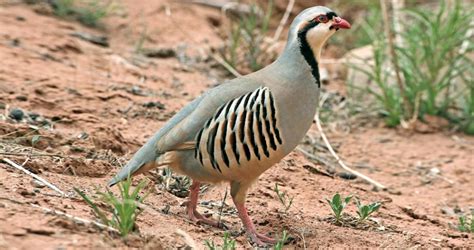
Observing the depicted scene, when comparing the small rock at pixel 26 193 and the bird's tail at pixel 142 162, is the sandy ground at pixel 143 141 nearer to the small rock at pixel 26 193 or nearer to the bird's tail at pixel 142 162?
the small rock at pixel 26 193

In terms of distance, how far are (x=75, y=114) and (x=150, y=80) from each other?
1.52 m

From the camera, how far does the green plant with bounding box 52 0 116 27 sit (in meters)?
8.72

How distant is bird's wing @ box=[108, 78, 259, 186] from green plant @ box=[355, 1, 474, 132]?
311 centimetres

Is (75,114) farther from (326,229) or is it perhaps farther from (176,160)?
(326,229)

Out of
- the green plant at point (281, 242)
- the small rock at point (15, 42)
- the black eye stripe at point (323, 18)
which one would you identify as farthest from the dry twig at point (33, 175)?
the small rock at point (15, 42)

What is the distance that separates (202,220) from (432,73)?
3565mm

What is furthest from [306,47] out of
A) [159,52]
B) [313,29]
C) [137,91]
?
[159,52]

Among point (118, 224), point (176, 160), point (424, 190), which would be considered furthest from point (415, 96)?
point (118, 224)

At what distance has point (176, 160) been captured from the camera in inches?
181

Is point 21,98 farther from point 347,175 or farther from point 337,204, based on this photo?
point 337,204

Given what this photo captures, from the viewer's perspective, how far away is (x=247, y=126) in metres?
4.43

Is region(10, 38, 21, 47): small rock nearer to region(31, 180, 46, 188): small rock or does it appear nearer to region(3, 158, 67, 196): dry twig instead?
region(3, 158, 67, 196): dry twig

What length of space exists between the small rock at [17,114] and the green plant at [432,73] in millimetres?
3067

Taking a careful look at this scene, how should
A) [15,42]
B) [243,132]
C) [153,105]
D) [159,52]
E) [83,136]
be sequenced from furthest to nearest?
[159,52] < [15,42] < [153,105] < [83,136] < [243,132]
